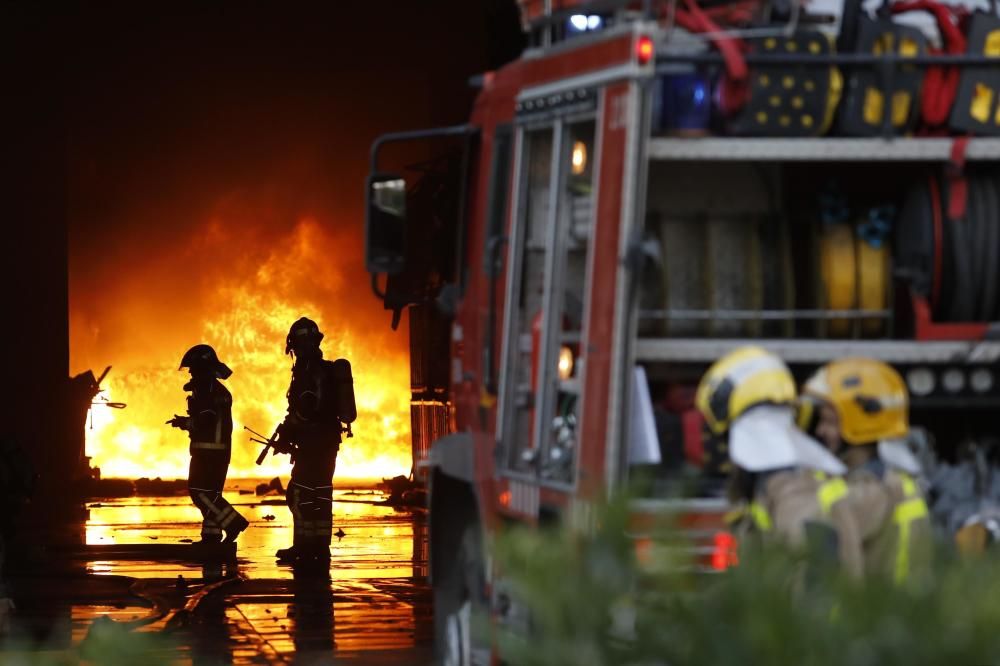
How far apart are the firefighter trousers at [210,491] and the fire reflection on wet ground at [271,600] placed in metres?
0.33

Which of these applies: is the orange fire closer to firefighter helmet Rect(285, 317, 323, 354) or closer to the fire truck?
firefighter helmet Rect(285, 317, 323, 354)

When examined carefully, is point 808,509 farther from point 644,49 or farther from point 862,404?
point 644,49

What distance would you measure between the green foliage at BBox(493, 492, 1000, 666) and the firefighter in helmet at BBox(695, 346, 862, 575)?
170 centimetres

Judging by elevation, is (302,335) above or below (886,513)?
above

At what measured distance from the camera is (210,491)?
14.9m

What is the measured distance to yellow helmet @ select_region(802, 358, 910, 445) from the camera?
18.1 ft

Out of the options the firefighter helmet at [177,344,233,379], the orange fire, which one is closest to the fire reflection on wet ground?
the firefighter helmet at [177,344,233,379]

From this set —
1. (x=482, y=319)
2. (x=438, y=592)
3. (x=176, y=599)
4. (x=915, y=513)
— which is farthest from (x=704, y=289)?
(x=176, y=599)

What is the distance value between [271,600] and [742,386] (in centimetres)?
753

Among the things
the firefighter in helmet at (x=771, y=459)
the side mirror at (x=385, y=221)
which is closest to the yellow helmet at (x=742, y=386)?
the firefighter in helmet at (x=771, y=459)

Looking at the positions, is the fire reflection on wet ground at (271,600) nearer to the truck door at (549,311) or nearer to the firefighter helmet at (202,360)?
the firefighter helmet at (202,360)

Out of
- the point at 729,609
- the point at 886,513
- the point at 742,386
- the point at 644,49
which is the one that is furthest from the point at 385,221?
the point at 729,609

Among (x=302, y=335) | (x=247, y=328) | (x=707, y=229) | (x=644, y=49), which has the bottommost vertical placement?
(x=302, y=335)

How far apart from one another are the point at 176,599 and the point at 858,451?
24.4 ft
